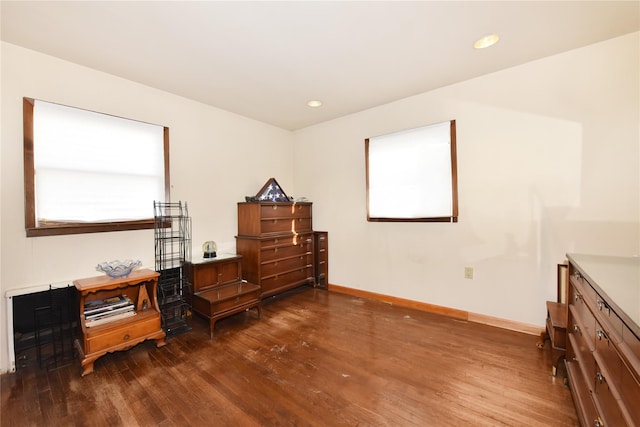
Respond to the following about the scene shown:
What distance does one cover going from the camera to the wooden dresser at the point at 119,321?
2008 millimetres

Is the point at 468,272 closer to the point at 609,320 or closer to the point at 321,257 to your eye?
the point at 609,320

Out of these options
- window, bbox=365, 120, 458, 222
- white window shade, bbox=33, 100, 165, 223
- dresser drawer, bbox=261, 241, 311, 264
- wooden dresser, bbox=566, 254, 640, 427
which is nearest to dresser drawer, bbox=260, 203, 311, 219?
dresser drawer, bbox=261, 241, 311, 264

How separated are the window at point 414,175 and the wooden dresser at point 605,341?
4.36ft

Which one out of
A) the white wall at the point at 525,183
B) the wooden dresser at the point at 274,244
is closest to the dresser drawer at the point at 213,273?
the wooden dresser at the point at 274,244

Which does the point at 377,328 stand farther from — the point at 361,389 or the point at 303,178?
the point at 303,178

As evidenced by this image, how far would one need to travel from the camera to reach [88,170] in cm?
Answer: 239

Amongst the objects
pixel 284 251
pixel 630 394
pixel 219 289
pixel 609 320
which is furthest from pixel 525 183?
pixel 219 289

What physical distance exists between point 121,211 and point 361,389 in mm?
2641

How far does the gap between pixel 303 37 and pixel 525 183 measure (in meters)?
2.36

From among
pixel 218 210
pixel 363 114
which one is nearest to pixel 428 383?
pixel 218 210

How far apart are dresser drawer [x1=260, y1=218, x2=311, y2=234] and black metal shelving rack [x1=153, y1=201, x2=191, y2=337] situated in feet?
2.96

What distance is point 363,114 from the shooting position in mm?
3609

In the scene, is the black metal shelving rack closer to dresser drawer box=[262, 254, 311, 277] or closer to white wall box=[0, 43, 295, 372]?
white wall box=[0, 43, 295, 372]

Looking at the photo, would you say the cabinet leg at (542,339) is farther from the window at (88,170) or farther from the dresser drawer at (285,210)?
the window at (88,170)
